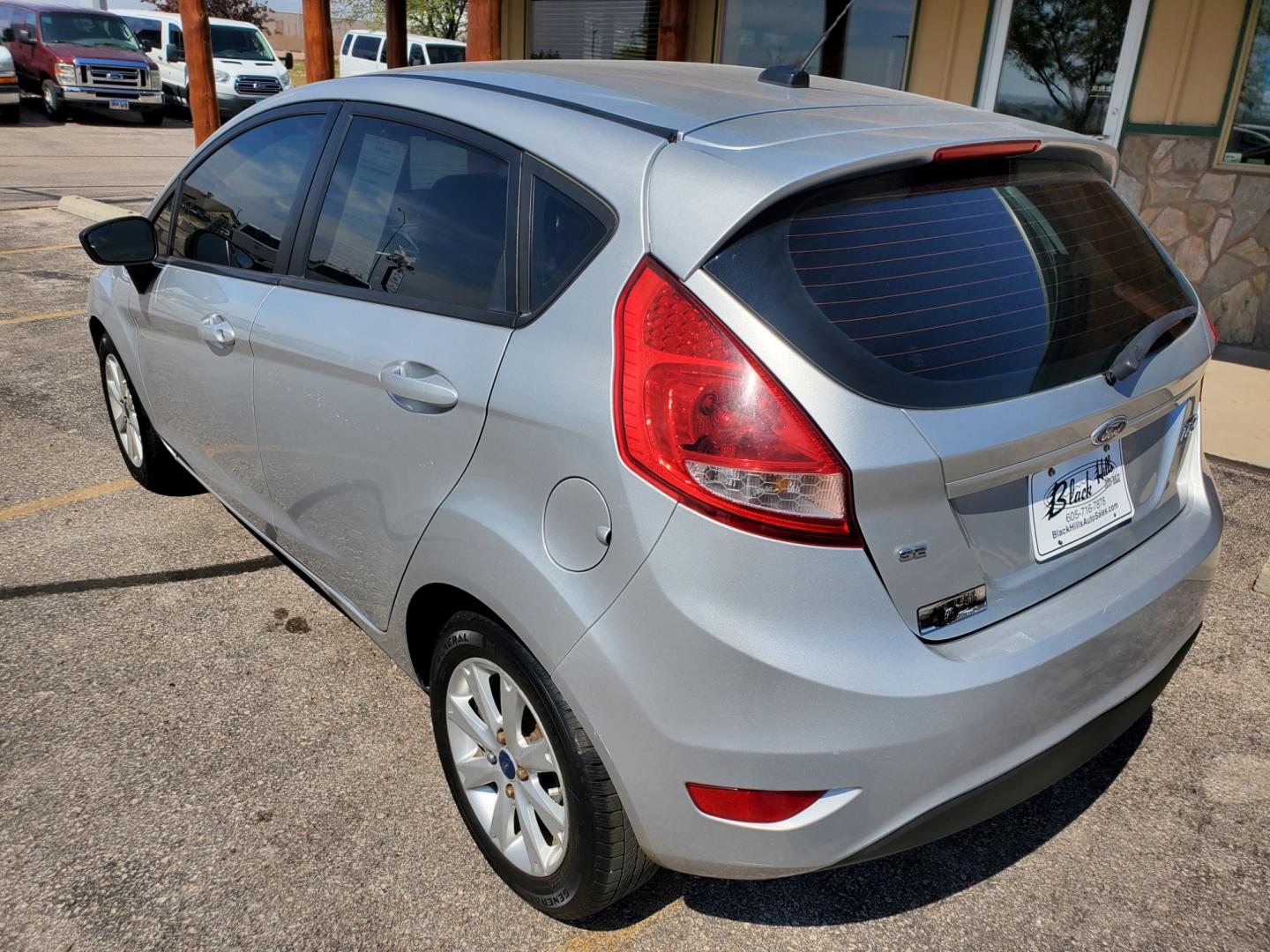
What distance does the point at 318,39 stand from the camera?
10789 millimetres

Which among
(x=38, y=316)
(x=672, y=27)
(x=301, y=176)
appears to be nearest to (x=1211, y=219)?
(x=672, y=27)

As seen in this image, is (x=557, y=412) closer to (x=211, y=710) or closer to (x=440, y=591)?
(x=440, y=591)

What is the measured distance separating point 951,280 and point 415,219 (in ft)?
4.17

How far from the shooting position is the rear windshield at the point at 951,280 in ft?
5.91

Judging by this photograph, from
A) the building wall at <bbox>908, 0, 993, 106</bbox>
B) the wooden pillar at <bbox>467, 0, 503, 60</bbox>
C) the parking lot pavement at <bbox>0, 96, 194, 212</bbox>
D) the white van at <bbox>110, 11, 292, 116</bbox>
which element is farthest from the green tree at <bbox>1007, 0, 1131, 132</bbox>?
the white van at <bbox>110, 11, 292, 116</bbox>

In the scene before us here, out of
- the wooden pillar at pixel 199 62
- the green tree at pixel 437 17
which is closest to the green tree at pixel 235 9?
the green tree at pixel 437 17

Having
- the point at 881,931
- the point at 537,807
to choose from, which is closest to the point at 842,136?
the point at 537,807

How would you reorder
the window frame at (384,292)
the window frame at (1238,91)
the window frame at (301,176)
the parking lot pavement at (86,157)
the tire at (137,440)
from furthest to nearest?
the parking lot pavement at (86,157), the window frame at (1238,91), the tire at (137,440), the window frame at (301,176), the window frame at (384,292)

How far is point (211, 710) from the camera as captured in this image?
9.70 feet

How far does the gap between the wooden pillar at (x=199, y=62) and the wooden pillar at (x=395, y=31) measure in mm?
2812

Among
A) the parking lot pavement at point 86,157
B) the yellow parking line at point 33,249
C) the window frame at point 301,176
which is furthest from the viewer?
the parking lot pavement at point 86,157

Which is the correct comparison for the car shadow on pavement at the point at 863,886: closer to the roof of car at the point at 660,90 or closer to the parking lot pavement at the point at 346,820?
the parking lot pavement at the point at 346,820

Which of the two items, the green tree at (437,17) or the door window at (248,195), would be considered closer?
the door window at (248,195)

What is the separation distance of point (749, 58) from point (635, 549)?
8.63 meters
